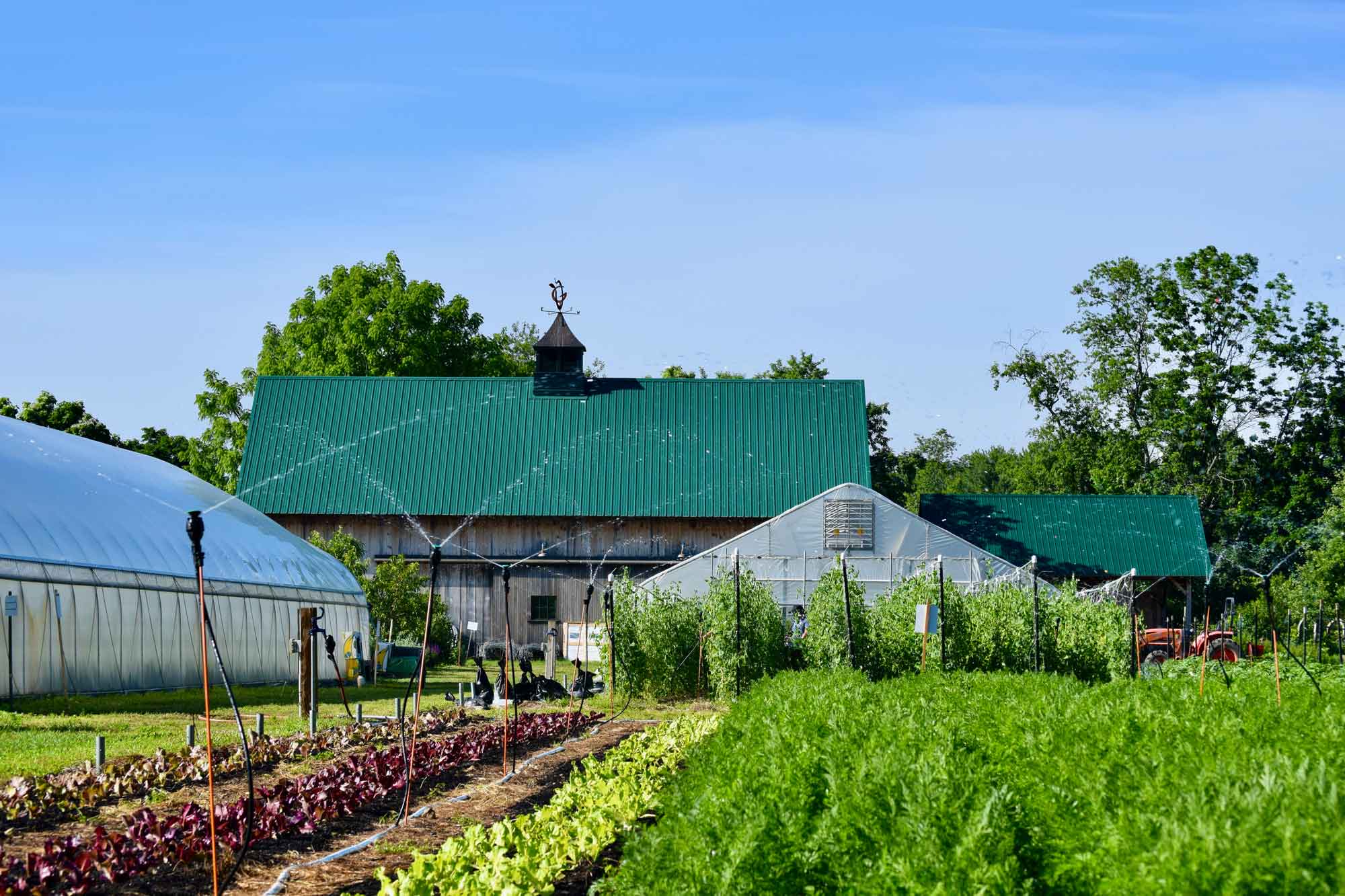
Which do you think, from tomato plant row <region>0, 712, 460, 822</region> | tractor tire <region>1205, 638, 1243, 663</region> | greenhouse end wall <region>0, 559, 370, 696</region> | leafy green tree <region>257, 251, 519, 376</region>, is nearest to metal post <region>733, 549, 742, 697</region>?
tomato plant row <region>0, 712, 460, 822</region>

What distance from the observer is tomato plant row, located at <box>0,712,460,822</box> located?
40.4ft

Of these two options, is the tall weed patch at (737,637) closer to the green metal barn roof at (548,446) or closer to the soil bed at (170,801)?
the soil bed at (170,801)

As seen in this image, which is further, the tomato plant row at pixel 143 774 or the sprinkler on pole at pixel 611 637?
the sprinkler on pole at pixel 611 637

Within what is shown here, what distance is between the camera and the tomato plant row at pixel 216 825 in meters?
9.12

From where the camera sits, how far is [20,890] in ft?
28.0

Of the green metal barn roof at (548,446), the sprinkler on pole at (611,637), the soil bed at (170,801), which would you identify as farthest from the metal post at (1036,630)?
the green metal barn roof at (548,446)

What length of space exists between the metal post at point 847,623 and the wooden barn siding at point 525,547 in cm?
2003

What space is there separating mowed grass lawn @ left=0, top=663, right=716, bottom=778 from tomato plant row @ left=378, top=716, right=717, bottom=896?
6.25 m

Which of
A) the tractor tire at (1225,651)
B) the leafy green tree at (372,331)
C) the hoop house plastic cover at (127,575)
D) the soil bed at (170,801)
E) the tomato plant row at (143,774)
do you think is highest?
the leafy green tree at (372,331)

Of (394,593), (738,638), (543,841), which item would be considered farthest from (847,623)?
(394,593)

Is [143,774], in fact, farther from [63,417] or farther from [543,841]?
[63,417]

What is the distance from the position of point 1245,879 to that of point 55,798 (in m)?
10.7

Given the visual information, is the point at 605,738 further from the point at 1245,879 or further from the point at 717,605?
the point at 1245,879

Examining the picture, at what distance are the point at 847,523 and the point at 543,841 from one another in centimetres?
2733
